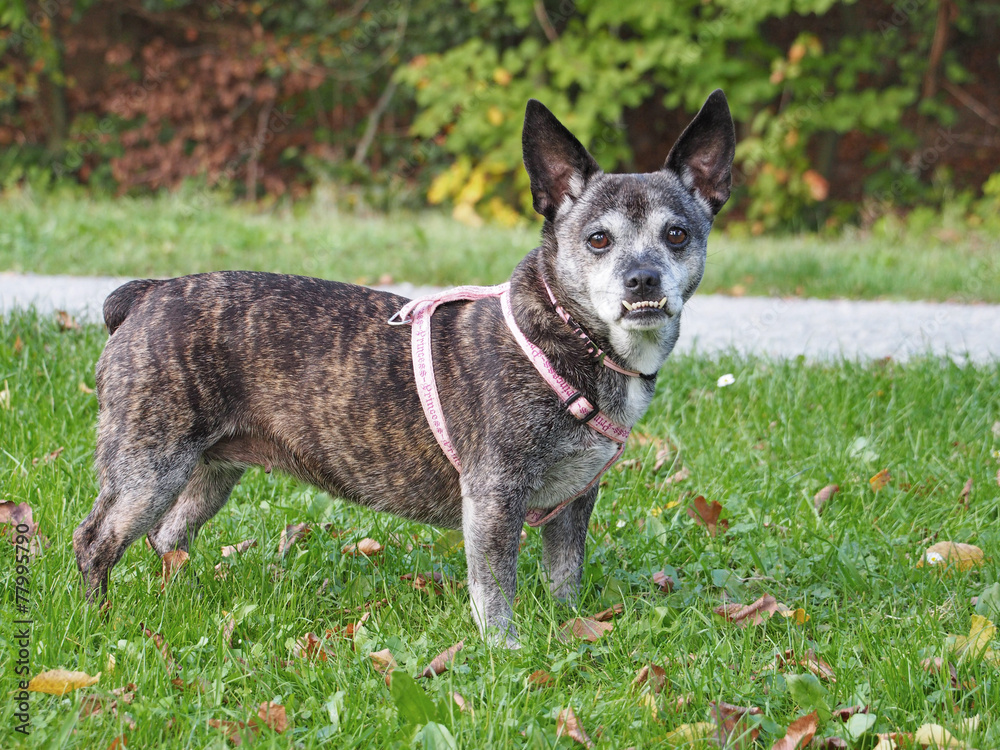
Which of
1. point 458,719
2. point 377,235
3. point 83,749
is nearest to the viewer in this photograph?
point 83,749

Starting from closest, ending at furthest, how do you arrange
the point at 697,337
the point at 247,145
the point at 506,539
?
the point at 506,539
the point at 697,337
the point at 247,145

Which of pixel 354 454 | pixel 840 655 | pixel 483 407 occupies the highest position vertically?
pixel 483 407

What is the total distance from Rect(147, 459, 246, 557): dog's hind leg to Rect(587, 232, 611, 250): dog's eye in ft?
4.90

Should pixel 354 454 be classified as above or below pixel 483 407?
below

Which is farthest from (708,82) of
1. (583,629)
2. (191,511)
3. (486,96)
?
(583,629)

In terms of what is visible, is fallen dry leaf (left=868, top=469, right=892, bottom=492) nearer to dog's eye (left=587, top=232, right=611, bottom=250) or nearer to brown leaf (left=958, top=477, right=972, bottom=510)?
brown leaf (left=958, top=477, right=972, bottom=510)

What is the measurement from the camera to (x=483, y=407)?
296cm

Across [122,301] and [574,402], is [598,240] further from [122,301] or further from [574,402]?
[122,301]

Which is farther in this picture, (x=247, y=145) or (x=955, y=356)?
(x=247, y=145)

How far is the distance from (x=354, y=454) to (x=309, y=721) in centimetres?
90

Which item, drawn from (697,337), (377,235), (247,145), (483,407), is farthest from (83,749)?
(247,145)

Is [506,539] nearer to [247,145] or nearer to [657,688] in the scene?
[657,688]

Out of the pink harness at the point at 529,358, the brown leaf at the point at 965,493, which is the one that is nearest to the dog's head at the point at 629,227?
the pink harness at the point at 529,358

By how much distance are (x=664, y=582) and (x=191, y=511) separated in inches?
67.3
